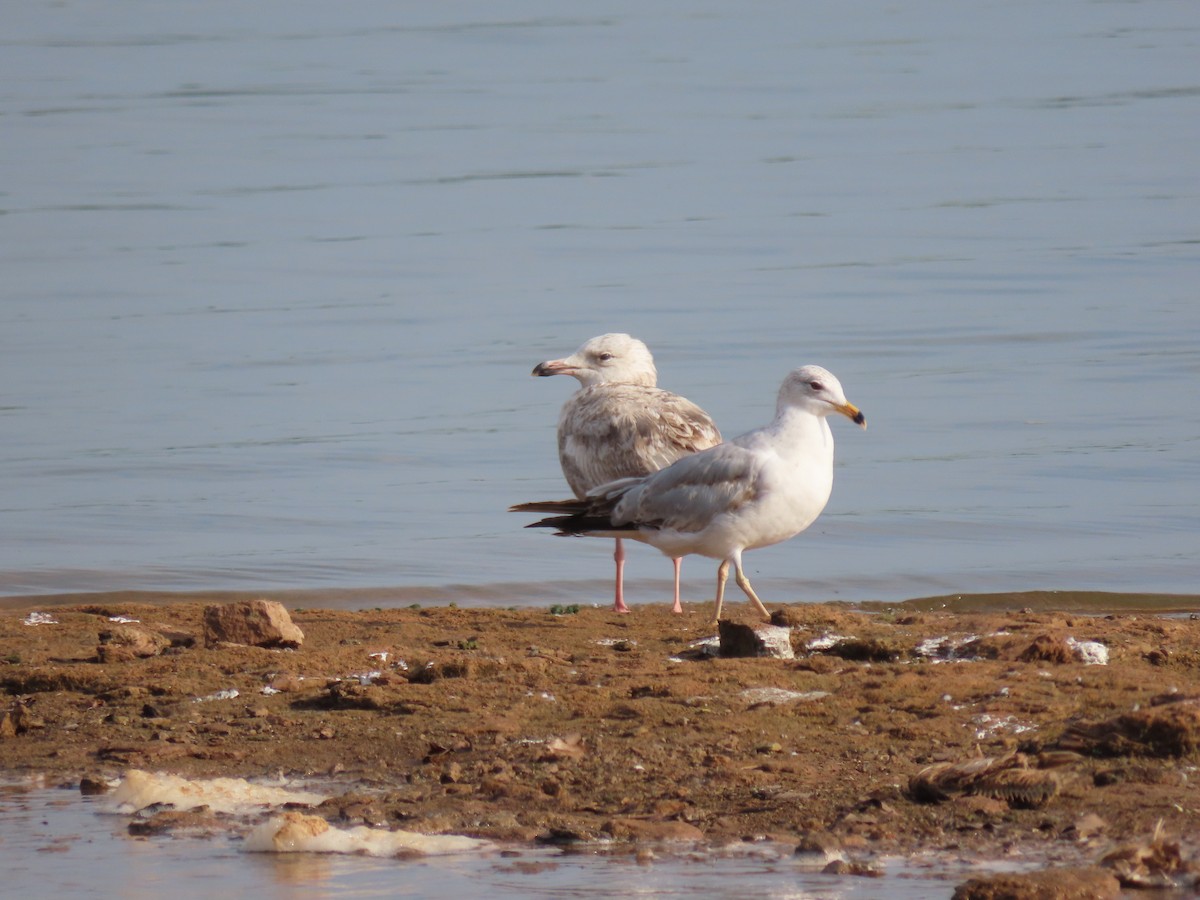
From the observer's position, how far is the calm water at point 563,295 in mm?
12531

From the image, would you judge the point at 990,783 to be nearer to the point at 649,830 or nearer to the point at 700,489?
the point at 649,830

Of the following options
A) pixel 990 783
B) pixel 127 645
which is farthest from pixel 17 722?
pixel 990 783

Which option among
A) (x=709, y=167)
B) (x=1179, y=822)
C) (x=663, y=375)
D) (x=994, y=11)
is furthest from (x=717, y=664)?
(x=994, y=11)

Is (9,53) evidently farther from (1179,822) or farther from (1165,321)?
(1179,822)

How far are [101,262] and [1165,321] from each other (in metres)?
12.2

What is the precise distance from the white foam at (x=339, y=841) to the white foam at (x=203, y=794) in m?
0.28

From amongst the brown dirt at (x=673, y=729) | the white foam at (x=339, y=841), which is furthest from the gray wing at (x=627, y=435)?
the white foam at (x=339, y=841)

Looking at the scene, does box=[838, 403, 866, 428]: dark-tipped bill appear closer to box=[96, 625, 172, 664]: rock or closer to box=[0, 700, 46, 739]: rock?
box=[96, 625, 172, 664]: rock

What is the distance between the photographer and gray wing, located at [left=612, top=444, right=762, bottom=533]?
799 centimetres

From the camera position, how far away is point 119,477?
14.4 metres

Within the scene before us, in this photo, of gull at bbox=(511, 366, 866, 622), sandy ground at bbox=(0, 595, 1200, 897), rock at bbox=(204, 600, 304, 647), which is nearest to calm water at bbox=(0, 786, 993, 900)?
sandy ground at bbox=(0, 595, 1200, 897)

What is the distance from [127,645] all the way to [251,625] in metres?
0.45

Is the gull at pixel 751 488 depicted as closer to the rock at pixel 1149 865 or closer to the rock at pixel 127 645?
the rock at pixel 127 645

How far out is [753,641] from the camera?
23.0 feet
